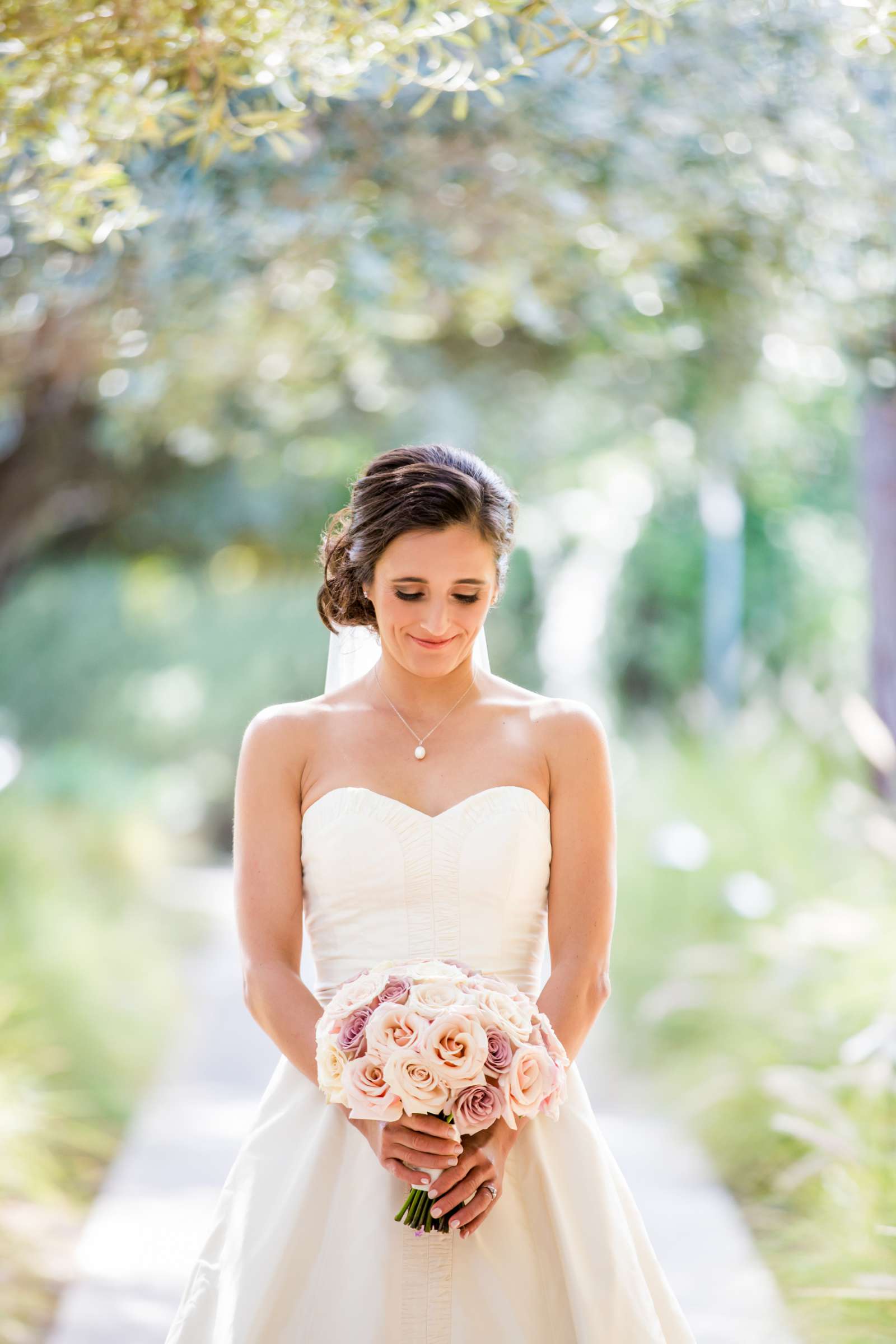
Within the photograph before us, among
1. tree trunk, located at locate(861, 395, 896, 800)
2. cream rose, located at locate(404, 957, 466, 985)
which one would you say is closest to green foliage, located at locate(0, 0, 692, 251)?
cream rose, located at locate(404, 957, 466, 985)

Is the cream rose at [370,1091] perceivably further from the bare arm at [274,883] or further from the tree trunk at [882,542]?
the tree trunk at [882,542]

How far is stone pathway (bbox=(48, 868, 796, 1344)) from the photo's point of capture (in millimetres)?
4492

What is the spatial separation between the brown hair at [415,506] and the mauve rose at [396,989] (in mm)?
798

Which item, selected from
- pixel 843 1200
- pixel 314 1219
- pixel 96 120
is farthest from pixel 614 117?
pixel 314 1219

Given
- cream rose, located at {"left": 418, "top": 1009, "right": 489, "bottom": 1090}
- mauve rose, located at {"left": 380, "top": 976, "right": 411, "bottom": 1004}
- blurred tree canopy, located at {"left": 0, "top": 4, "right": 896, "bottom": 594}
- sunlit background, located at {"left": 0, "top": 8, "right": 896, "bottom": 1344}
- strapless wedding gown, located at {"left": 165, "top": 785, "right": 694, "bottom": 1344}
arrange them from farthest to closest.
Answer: blurred tree canopy, located at {"left": 0, "top": 4, "right": 896, "bottom": 594} < sunlit background, located at {"left": 0, "top": 8, "right": 896, "bottom": 1344} < strapless wedding gown, located at {"left": 165, "top": 785, "right": 694, "bottom": 1344} < mauve rose, located at {"left": 380, "top": 976, "right": 411, "bottom": 1004} < cream rose, located at {"left": 418, "top": 1009, "right": 489, "bottom": 1090}

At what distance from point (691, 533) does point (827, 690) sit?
41.4 feet

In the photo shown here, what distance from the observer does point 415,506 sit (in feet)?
8.73

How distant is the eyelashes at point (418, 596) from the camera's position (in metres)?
2.67

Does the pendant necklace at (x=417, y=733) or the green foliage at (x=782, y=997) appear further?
the green foliage at (x=782, y=997)

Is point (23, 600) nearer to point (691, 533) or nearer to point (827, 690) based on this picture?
point (691, 533)

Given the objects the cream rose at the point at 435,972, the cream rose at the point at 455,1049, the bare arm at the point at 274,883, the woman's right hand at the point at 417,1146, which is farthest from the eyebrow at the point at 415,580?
the woman's right hand at the point at 417,1146

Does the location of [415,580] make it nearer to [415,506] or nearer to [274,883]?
[415,506]

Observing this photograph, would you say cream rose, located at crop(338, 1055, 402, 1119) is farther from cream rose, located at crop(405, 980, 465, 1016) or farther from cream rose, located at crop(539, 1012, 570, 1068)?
cream rose, located at crop(539, 1012, 570, 1068)

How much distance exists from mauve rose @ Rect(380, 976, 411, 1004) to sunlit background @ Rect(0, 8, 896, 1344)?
4.09 feet
